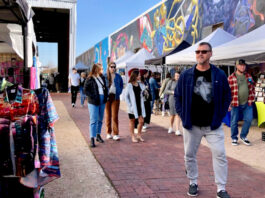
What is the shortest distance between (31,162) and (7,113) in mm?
436

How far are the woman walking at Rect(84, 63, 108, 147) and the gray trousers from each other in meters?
2.83

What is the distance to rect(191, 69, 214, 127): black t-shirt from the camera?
3.40m

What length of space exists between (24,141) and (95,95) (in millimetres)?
3740

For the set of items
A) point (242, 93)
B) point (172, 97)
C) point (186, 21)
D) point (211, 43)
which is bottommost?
point (172, 97)

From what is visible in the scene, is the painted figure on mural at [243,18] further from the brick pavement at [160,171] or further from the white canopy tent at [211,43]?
the brick pavement at [160,171]

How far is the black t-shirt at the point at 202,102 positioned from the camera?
3.40m

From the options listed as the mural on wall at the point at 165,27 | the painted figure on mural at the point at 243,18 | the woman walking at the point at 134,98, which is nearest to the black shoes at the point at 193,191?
the woman walking at the point at 134,98

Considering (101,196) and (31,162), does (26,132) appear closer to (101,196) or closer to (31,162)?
(31,162)

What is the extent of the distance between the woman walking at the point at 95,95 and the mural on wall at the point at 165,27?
8.15 meters

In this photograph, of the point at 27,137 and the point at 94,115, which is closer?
the point at 27,137

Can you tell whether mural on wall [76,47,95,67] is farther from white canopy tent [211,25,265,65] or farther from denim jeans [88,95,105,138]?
denim jeans [88,95,105,138]

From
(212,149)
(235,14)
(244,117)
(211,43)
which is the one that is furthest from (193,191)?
(235,14)

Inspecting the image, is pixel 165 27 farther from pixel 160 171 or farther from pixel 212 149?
pixel 212 149

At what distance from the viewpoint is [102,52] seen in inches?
1359
